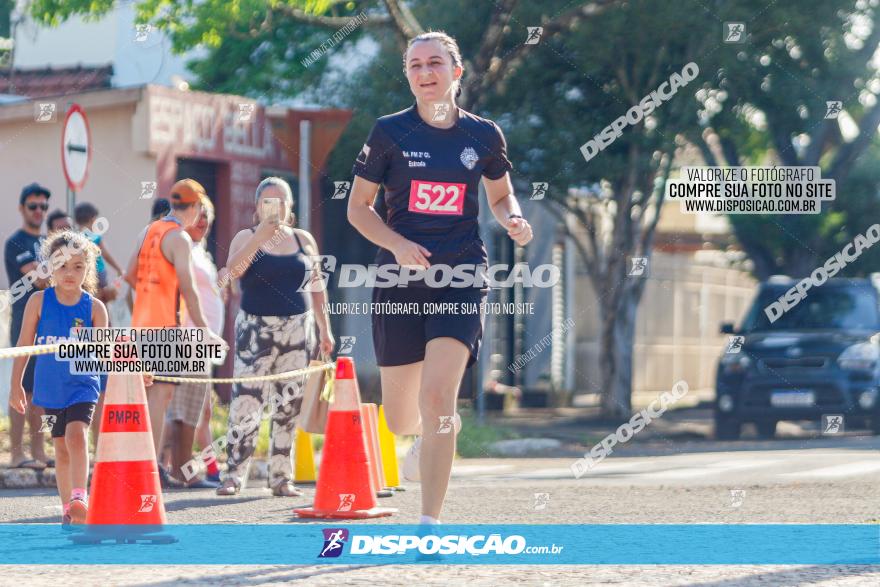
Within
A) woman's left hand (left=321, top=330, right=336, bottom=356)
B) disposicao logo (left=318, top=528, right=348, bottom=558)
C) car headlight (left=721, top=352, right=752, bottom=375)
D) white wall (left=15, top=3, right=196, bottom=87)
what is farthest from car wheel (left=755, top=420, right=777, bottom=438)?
disposicao logo (left=318, top=528, right=348, bottom=558)

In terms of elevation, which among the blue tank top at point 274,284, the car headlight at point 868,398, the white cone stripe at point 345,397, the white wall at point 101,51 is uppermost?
the white wall at point 101,51

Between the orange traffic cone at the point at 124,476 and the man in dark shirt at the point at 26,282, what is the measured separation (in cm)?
379

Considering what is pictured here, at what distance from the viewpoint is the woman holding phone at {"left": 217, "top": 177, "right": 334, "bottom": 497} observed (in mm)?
9828

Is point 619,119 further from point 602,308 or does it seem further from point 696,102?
point 602,308

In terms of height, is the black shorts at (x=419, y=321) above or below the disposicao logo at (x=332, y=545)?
above

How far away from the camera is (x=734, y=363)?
59.7 ft

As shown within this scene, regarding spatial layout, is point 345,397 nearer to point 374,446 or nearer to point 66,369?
point 66,369

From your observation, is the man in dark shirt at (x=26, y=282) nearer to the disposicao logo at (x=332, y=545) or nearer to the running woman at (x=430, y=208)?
the disposicao logo at (x=332, y=545)

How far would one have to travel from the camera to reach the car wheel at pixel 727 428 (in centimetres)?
1827

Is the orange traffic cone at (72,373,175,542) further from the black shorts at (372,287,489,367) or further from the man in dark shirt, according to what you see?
the man in dark shirt

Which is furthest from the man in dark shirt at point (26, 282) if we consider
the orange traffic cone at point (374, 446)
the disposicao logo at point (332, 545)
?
the disposicao logo at point (332, 545)

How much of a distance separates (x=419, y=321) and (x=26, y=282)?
18.1ft

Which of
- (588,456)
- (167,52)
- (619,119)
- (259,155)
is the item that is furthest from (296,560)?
(167,52)

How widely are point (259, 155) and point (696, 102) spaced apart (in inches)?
235
